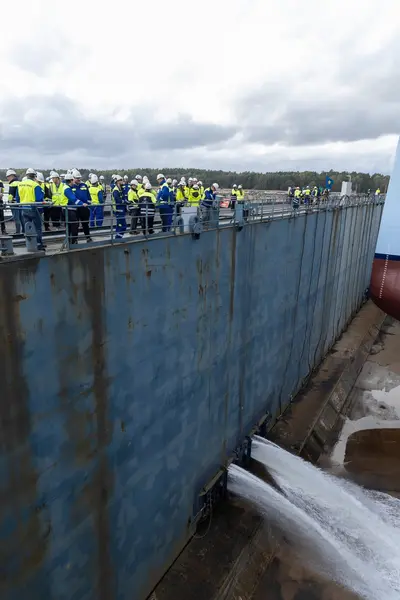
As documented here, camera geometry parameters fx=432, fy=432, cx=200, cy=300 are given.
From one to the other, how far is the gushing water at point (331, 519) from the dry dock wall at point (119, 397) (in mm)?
1645

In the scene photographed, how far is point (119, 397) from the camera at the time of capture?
25.9ft

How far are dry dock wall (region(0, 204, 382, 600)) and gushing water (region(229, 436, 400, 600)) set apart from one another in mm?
1645

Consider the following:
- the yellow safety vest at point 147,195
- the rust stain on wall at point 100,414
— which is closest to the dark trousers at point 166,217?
the yellow safety vest at point 147,195

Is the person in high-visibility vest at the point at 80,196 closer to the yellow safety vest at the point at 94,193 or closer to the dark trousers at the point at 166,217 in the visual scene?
the yellow safety vest at the point at 94,193

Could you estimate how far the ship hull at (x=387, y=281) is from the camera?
17.0 meters

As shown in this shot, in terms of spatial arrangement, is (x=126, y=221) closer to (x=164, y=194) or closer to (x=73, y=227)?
(x=164, y=194)

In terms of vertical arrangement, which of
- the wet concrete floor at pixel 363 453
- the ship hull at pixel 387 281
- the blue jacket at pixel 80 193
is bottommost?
the wet concrete floor at pixel 363 453

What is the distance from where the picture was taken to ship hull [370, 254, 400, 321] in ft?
55.8

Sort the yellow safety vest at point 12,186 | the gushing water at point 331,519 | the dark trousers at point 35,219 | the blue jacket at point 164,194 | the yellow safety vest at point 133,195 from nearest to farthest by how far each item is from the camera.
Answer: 1. the dark trousers at point 35,219
2. the yellow safety vest at point 12,186
3. the gushing water at point 331,519
4. the blue jacket at point 164,194
5. the yellow safety vest at point 133,195

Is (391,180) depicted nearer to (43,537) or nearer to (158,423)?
(158,423)

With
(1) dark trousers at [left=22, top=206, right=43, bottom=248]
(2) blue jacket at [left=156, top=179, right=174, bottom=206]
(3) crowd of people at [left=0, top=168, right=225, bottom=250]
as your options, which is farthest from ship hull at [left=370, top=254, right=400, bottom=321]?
(1) dark trousers at [left=22, top=206, right=43, bottom=248]

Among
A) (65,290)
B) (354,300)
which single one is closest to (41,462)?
(65,290)

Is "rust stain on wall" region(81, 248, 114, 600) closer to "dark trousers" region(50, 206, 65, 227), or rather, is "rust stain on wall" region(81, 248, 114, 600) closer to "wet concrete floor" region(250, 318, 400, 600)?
"dark trousers" region(50, 206, 65, 227)

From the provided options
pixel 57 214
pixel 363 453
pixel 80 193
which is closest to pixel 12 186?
pixel 57 214
